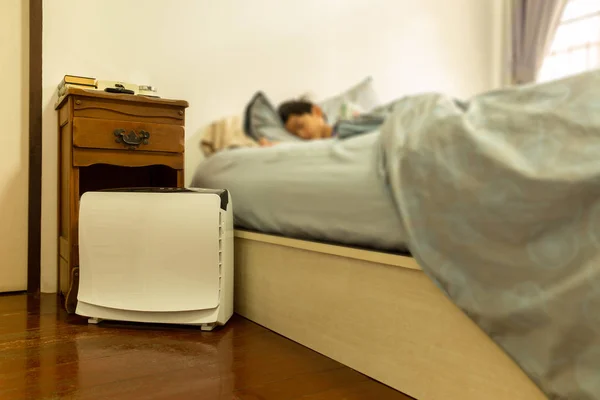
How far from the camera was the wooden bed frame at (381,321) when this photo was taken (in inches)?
33.6

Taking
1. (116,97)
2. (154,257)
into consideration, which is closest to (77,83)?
(116,97)

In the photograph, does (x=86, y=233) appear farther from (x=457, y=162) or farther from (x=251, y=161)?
(x=457, y=162)

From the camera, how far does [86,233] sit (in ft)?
4.77

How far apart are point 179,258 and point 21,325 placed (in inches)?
20.2

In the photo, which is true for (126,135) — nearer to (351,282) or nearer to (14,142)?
(14,142)

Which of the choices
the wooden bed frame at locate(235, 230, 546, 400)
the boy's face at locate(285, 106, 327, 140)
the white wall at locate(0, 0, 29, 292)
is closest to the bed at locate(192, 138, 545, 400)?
the wooden bed frame at locate(235, 230, 546, 400)

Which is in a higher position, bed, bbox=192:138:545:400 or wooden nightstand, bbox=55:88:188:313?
wooden nightstand, bbox=55:88:188:313

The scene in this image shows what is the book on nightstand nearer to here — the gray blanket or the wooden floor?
the wooden floor

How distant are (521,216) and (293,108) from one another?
5.23 feet

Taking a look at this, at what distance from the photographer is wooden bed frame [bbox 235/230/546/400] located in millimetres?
853

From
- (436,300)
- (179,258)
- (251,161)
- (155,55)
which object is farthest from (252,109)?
(436,300)

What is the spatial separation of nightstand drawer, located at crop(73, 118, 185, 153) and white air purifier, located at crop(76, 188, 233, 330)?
267 mm

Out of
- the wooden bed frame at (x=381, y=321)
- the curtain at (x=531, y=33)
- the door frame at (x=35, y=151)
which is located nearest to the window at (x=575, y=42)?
the curtain at (x=531, y=33)

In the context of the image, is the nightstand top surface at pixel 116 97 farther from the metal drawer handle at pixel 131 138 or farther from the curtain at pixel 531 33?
the curtain at pixel 531 33
